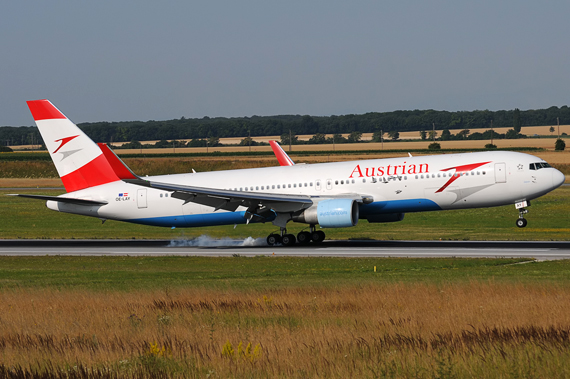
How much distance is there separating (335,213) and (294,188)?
4071 mm

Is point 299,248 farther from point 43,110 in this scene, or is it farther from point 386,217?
point 43,110

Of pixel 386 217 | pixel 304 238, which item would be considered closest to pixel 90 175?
pixel 304 238

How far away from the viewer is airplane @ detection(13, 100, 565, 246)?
37.3 m

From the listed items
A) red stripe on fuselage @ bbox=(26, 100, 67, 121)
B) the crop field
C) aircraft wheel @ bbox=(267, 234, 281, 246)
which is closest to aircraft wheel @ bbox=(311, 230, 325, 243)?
aircraft wheel @ bbox=(267, 234, 281, 246)

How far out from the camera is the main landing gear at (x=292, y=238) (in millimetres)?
39781

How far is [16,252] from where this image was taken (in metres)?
38.2

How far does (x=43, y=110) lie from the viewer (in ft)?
134

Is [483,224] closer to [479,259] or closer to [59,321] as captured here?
[479,259]

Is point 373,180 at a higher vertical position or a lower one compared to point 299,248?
higher

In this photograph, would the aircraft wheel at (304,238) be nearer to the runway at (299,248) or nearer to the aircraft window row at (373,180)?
the runway at (299,248)

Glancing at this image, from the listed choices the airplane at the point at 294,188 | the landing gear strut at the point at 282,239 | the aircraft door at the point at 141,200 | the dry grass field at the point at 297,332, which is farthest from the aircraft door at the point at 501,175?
the aircraft door at the point at 141,200

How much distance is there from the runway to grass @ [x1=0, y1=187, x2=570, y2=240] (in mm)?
3379

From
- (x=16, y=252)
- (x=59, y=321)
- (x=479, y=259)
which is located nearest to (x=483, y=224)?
(x=479, y=259)

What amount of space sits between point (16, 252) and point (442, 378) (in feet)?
108
